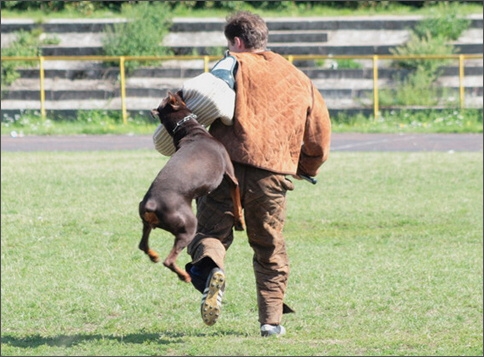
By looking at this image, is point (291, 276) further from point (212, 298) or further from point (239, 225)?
point (212, 298)

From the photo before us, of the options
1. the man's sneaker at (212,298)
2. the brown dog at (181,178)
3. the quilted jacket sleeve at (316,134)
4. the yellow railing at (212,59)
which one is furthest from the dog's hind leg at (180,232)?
the yellow railing at (212,59)

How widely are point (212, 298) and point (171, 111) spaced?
1.07 m

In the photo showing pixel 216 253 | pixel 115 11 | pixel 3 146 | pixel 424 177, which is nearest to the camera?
pixel 216 253

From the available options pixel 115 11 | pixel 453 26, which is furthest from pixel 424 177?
pixel 115 11

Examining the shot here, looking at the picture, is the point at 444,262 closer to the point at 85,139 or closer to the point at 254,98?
the point at 254,98

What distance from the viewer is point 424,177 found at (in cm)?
1492

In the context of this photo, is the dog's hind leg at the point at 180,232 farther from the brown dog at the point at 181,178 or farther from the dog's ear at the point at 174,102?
the dog's ear at the point at 174,102

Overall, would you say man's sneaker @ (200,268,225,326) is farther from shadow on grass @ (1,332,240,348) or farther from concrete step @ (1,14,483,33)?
concrete step @ (1,14,483,33)

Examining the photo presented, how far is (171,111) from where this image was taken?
19.0 ft

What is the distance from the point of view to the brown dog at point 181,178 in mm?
5410

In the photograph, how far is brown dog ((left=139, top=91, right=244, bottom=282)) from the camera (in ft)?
17.7

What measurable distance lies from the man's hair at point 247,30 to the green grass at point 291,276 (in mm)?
1786

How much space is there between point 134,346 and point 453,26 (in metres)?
24.5

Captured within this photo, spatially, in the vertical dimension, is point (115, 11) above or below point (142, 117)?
above
